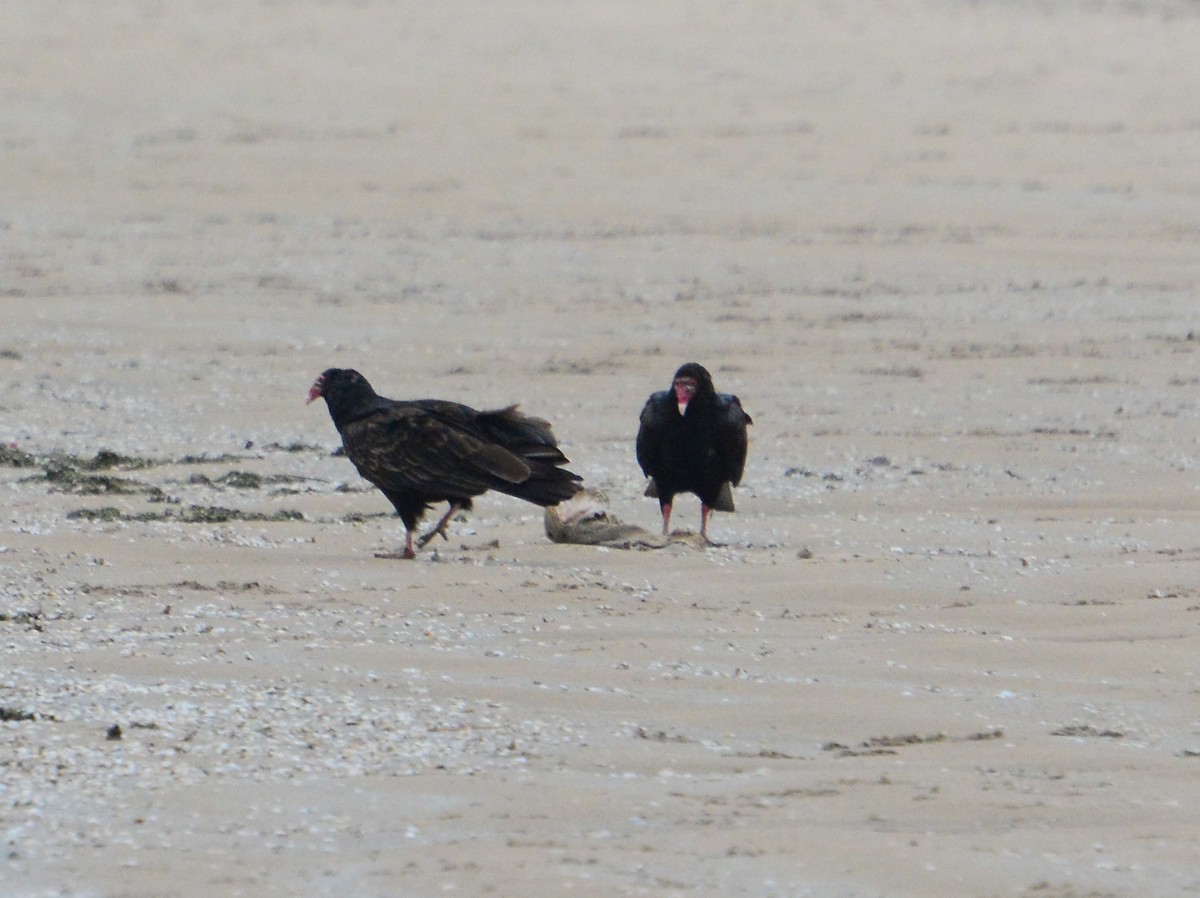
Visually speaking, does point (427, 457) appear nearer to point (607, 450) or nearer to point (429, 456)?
point (429, 456)

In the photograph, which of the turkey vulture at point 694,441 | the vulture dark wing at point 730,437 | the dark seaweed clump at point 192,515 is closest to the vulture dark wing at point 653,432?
the turkey vulture at point 694,441

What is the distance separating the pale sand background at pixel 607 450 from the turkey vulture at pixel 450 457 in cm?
22

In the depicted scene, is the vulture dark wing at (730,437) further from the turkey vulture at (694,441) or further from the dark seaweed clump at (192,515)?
the dark seaweed clump at (192,515)

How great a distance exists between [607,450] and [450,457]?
2.24 metres

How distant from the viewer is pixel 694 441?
682 centimetres

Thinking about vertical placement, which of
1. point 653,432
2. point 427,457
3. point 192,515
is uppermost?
point 653,432

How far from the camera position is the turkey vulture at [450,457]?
634cm

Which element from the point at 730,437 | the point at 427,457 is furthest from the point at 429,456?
the point at 730,437

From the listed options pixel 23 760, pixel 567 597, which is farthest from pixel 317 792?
pixel 567 597

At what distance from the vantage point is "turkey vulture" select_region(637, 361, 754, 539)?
6.82 m

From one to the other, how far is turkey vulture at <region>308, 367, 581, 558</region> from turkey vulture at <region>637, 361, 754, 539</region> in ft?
1.51

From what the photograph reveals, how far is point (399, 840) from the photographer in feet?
12.0

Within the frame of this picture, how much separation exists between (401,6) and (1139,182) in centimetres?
914

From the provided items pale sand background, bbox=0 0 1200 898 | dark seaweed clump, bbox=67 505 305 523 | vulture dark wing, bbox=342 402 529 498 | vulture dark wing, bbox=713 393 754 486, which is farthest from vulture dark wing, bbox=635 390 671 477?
dark seaweed clump, bbox=67 505 305 523
